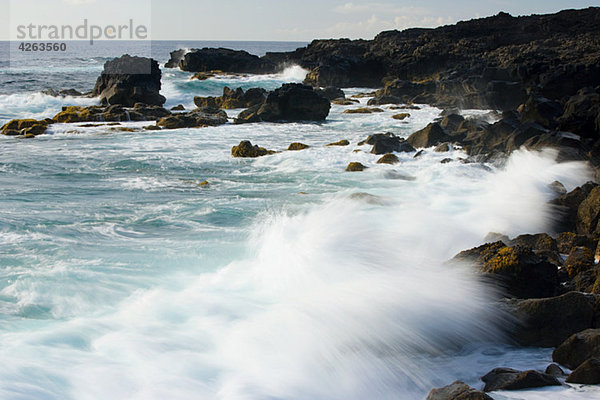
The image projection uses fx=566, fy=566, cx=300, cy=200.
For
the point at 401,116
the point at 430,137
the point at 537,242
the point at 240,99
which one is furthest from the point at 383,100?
the point at 537,242

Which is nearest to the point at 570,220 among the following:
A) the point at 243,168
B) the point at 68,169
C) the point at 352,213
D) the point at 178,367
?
the point at 352,213

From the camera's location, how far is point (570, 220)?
27.7ft

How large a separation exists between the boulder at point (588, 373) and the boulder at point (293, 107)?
69.8ft

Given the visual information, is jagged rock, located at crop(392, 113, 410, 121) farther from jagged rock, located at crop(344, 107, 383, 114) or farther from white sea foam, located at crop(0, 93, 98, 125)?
white sea foam, located at crop(0, 93, 98, 125)

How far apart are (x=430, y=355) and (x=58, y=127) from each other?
20.2 meters

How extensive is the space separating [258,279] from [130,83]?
2298cm

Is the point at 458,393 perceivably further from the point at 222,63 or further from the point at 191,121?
the point at 222,63

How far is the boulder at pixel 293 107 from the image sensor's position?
2470 centimetres

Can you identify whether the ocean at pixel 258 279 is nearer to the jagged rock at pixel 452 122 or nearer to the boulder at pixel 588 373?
the boulder at pixel 588 373

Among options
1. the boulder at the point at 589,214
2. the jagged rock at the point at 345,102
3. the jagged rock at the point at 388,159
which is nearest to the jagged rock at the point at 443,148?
the jagged rock at the point at 388,159

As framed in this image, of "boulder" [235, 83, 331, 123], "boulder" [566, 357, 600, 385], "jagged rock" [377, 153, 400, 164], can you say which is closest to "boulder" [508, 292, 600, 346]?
"boulder" [566, 357, 600, 385]

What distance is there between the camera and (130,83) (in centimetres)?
2745

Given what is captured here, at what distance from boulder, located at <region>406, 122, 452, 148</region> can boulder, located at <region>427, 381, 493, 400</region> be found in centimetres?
1315

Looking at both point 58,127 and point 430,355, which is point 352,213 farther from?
point 58,127
